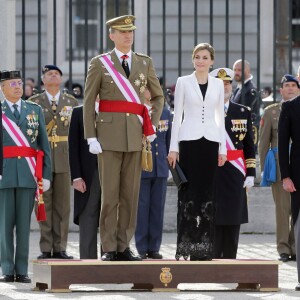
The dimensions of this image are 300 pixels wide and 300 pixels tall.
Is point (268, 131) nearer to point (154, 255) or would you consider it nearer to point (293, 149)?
point (154, 255)

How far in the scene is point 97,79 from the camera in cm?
1031

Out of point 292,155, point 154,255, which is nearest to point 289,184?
point 292,155

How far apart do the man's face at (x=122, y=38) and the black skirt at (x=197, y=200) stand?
2.47 feet

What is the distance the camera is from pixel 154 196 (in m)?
13.8

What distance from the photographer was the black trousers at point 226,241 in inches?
461

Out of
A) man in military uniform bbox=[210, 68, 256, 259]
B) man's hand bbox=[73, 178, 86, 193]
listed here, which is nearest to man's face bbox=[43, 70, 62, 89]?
man's hand bbox=[73, 178, 86, 193]

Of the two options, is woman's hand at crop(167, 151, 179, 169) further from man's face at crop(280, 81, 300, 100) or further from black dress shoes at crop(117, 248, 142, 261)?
man's face at crop(280, 81, 300, 100)

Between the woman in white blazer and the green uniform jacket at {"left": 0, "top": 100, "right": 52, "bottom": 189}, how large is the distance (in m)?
1.30

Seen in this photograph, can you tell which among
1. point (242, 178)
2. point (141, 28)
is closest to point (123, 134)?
point (242, 178)

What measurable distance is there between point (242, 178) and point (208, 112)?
4.78 ft

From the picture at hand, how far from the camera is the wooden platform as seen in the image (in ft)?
33.4

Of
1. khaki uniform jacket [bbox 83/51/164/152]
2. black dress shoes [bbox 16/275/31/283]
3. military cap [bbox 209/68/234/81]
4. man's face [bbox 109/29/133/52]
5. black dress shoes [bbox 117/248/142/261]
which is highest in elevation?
man's face [bbox 109/29/133/52]

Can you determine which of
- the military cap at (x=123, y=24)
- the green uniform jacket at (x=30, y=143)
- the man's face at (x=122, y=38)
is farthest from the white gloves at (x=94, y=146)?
the green uniform jacket at (x=30, y=143)

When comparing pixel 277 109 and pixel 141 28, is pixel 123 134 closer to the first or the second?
pixel 277 109
